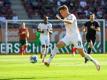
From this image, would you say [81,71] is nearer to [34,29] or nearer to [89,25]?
[89,25]

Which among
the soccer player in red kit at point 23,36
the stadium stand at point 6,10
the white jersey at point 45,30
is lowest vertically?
the soccer player in red kit at point 23,36

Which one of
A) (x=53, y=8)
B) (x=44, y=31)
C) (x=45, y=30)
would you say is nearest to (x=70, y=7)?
(x=53, y=8)

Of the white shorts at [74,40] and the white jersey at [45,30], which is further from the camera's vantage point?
the white jersey at [45,30]

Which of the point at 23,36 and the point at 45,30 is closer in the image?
the point at 45,30

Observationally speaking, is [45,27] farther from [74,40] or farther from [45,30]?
[74,40]

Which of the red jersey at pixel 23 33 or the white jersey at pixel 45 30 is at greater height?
the white jersey at pixel 45 30

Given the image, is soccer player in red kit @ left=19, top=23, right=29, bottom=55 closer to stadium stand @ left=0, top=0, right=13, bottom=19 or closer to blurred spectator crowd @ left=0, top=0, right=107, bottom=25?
stadium stand @ left=0, top=0, right=13, bottom=19

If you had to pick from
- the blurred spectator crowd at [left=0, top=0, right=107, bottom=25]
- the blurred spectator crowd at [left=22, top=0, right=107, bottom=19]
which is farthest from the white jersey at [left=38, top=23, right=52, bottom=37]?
the blurred spectator crowd at [left=22, top=0, right=107, bottom=19]

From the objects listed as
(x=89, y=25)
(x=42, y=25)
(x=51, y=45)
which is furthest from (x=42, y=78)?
(x=51, y=45)

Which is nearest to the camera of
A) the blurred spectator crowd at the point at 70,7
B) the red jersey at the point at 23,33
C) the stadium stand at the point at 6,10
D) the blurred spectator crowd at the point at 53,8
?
the red jersey at the point at 23,33

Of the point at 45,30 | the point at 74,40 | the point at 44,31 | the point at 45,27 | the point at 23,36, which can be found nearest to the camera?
the point at 74,40

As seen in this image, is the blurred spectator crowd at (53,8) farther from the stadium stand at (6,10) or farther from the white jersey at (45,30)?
the white jersey at (45,30)

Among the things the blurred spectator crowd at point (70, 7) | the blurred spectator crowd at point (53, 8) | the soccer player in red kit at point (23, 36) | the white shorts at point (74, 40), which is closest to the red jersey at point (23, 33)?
the soccer player in red kit at point (23, 36)

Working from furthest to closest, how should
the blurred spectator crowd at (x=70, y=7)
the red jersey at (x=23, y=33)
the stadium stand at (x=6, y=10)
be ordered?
the blurred spectator crowd at (x=70, y=7) < the stadium stand at (x=6, y=10) < the red jersey at (x=23, y=33)
